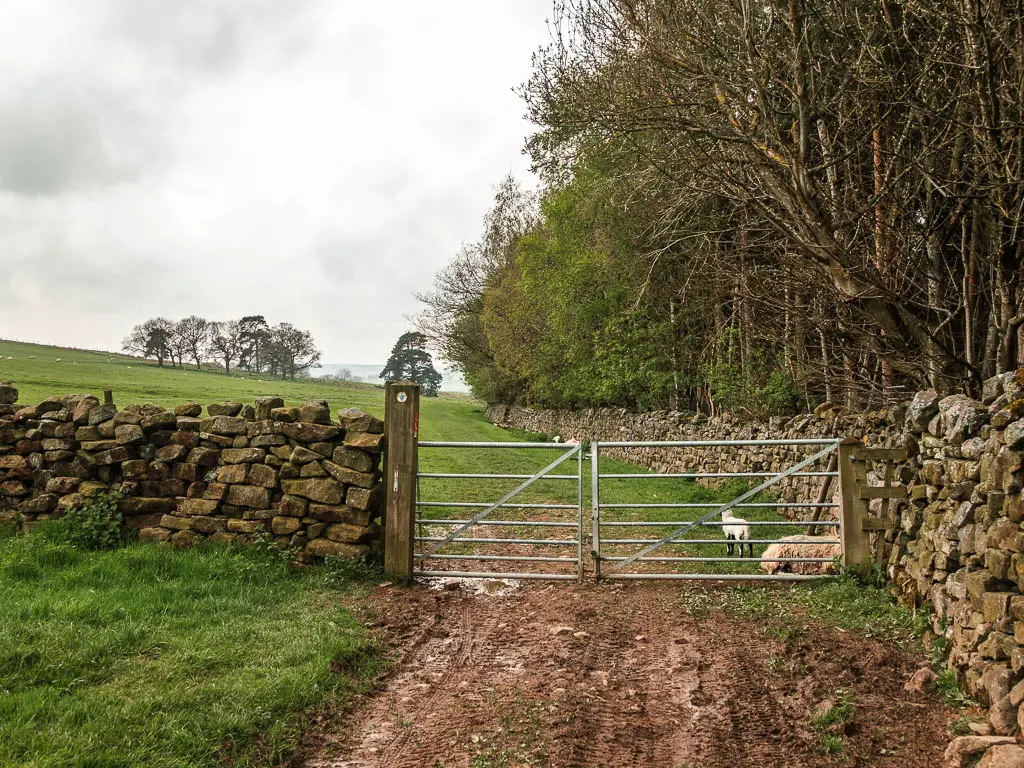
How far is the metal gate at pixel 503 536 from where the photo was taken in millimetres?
6555

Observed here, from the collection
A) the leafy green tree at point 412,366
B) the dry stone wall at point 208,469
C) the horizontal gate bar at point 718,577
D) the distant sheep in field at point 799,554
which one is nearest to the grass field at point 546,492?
the distant sheep in field at point 799,554

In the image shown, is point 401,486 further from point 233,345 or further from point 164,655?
point 233,345

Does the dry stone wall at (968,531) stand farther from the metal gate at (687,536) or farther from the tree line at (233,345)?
the tree line at (233,345)

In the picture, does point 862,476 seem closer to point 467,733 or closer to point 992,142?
point 992,142

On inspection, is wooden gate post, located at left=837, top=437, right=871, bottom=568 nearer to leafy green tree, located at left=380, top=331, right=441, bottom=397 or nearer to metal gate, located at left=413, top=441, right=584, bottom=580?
metal gate, located at left=413, top=441, right=584, bottom=580

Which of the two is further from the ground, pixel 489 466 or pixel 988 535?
pixel 988 535

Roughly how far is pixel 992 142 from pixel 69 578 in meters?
9.07

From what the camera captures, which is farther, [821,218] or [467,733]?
[821,218]

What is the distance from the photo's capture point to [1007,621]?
11.8ft

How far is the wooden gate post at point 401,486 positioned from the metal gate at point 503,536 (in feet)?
0.48

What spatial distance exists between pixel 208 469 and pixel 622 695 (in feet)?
17.1

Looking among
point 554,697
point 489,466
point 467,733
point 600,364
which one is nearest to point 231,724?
point 467,733

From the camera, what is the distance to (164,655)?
4.43 metres

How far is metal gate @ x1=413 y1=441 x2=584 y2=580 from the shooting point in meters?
6.55
